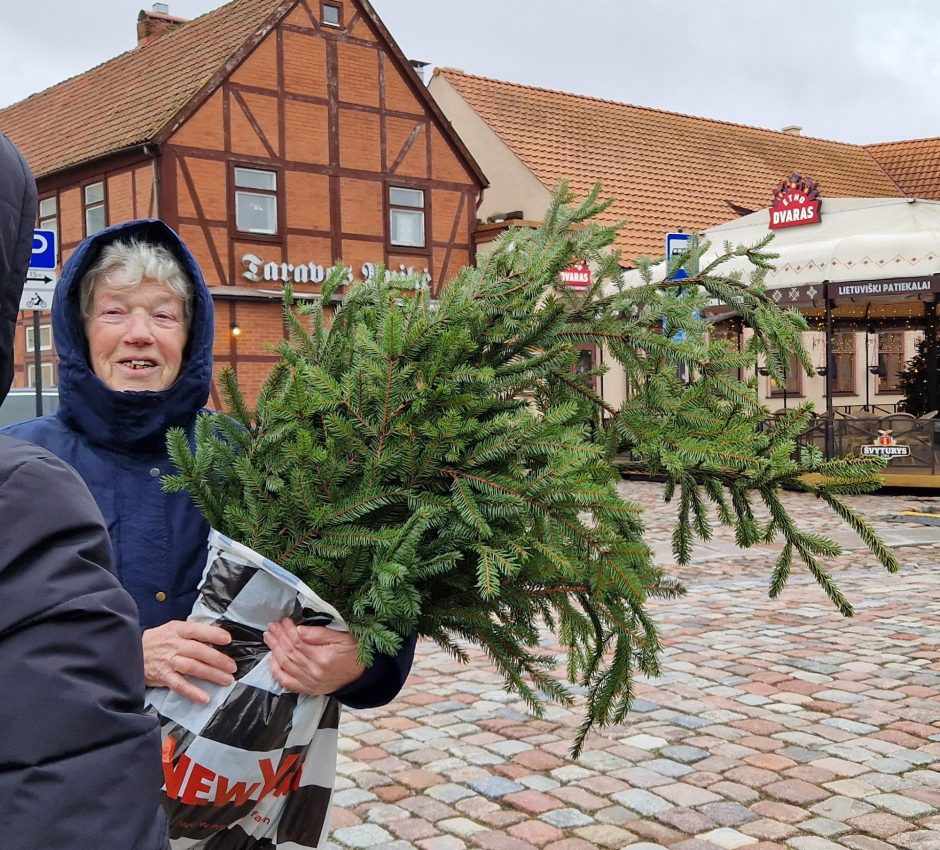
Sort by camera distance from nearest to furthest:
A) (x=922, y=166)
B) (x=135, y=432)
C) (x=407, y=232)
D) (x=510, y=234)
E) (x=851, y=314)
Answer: (x=135, y=432)
(x=510, y=234)
(x=851, y=314)
(x=407, y=232)
(x=922, y=166)

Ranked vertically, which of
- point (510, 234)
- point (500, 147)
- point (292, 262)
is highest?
point (500, 147)

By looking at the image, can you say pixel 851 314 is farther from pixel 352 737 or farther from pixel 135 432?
pixel 135 432

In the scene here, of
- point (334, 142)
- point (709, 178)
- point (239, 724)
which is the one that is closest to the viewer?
point (239, 724)

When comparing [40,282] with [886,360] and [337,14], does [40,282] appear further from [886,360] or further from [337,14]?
[886,360]

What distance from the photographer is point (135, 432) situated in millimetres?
2461

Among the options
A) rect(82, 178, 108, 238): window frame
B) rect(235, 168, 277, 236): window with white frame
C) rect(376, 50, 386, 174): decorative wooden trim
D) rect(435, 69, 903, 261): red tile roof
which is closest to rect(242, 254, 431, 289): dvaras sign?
rect(235, 168, 277, 236): window with white frame

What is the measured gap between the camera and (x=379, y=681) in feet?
7.73

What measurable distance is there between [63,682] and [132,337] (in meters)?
1.57

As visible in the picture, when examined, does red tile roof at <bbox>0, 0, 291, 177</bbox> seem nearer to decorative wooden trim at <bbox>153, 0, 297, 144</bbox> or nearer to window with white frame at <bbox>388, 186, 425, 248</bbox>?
decorative wooden trim at <bbox>153, 0, 297, 144</bbox>

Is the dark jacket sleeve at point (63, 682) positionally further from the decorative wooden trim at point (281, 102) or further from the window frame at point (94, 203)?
the window frame at point (94, 203)

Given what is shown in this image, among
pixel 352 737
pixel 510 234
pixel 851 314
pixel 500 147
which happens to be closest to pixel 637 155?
pixel 500 147

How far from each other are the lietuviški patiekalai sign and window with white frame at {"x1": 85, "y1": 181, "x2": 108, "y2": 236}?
1260 cm

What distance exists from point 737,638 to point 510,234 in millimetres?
5245

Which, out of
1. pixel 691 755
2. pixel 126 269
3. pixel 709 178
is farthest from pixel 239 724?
pixel 709 178
